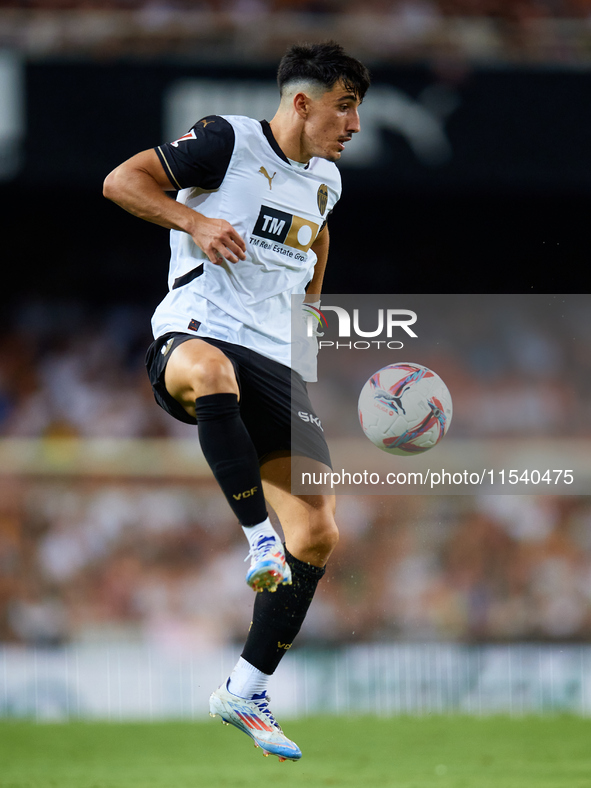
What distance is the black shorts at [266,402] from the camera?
4242mm

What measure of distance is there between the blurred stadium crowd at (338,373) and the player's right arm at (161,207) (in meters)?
6.17

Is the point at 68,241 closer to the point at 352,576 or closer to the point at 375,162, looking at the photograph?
the point at 375,162

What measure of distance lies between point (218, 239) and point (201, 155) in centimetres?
43

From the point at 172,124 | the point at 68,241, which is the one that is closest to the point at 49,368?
the point at 68,241

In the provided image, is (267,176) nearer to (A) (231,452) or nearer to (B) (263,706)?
(A) (231,452)

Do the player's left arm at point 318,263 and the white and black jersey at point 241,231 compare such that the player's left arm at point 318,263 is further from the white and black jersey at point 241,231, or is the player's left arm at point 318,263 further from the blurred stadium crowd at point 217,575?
the blurred stadium crowd at point 217,575

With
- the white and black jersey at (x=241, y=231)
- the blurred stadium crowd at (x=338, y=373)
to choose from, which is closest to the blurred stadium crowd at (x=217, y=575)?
the blurred stadium crowd at (x=338, y=373)

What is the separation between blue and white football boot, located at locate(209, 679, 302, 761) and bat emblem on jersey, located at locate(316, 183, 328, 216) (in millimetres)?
2069

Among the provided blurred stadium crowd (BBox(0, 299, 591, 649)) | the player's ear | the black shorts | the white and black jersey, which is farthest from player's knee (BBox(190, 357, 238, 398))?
blurred stadium crowd (BBox(0, 299, 591, 649))

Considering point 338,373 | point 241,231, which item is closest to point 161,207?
point 241,231

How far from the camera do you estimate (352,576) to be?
9.10m

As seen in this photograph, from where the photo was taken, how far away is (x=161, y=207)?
159 inches

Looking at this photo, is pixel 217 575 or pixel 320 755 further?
pixel 217 575

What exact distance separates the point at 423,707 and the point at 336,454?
225cm
